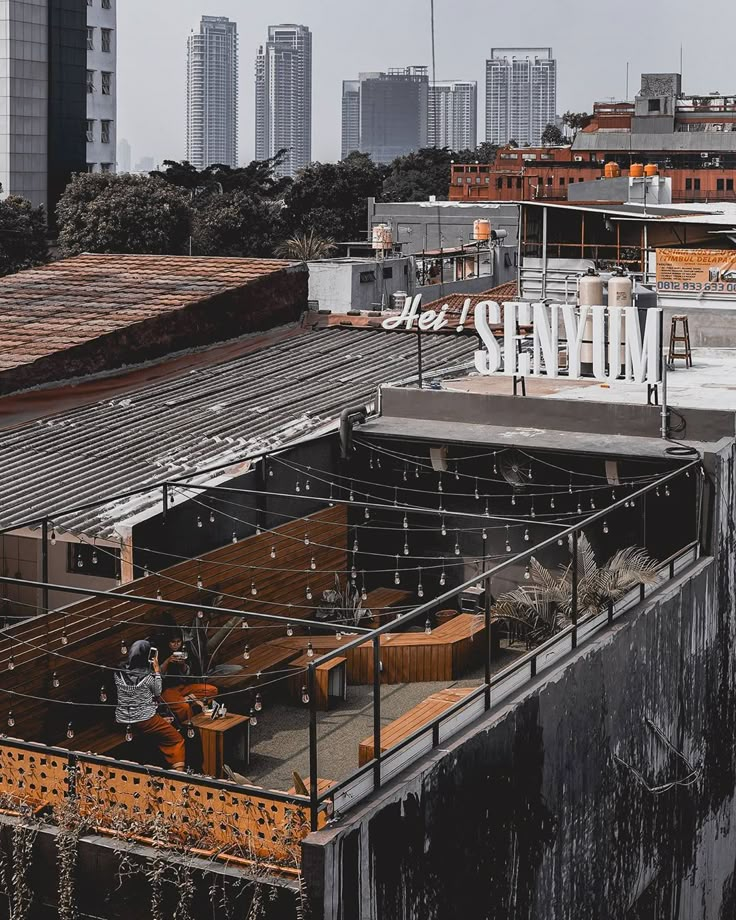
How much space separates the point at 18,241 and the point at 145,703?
227ft

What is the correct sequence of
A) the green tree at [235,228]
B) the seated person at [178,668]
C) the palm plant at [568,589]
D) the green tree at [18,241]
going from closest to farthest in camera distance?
1. the seated person at [178,668]
2. the palm plant at [568,589]
3. the green tree at [18,241]
4. the green tree at [235,228]

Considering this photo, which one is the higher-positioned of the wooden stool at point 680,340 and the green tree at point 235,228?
the green tree at point 235,228

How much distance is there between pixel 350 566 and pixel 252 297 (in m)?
9.16

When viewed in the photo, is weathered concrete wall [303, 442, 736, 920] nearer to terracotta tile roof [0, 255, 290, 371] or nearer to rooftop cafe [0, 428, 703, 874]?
rooftop cafe [0, 428, 703, 874]

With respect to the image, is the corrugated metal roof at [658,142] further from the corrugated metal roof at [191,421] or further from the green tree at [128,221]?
the corrugated metal roof at [191,421]

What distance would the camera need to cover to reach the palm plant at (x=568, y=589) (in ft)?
54.3

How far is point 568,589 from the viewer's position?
58.9 feet

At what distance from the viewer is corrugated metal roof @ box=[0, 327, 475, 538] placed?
746 inches

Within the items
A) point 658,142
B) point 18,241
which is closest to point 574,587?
point 18,241

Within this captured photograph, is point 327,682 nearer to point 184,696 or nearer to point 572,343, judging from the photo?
point 184,696

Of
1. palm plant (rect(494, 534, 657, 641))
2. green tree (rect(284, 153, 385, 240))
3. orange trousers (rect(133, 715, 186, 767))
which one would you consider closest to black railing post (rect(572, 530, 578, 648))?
palm plant (rect(494, 534, 657, 641))

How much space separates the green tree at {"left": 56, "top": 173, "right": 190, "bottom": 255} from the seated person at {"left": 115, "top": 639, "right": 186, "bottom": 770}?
6293 cm

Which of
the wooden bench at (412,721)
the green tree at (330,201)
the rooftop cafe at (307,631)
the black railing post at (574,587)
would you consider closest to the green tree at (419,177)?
the green tree at (330,201)

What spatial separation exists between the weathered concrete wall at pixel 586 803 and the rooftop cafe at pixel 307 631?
12.3 inches
